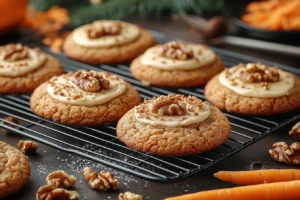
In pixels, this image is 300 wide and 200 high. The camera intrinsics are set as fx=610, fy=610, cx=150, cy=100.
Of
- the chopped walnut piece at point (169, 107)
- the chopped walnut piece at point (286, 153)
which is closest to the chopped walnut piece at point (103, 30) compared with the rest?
the chopped walnut piece at point (169, 107)

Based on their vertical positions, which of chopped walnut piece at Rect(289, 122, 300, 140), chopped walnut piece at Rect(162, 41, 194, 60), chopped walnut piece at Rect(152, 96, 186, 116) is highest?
chopped walnut piece at Rect(152, 96, 186, 116)

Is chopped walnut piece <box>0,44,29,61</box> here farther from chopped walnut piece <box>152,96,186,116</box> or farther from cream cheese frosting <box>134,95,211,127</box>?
chopped walnut piece <box>152,96,186,116</box>

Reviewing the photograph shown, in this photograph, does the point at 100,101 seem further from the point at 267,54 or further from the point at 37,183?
the point at 267,54

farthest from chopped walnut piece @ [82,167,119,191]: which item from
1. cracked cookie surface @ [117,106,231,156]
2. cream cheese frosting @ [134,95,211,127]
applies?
cream cheese frosting @ [134,95,211,127]

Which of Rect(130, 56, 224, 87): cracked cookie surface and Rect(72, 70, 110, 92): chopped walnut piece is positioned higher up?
Rect(72, 70, 110, 92): chopped walnut piece

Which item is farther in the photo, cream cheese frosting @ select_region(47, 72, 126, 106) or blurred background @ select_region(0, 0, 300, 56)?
blurred background @ select_region(0, 0, 300, 56)

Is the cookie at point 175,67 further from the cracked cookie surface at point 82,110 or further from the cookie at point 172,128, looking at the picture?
the cookie at point 172,128

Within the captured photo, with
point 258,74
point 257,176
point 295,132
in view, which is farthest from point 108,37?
point 257,176

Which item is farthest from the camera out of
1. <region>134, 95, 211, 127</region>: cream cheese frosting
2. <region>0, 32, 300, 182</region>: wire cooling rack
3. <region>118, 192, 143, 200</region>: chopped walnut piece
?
<region>134, 95, 211, 127</region>: cream cheese frosting

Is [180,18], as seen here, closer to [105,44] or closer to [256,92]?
[105,44]
